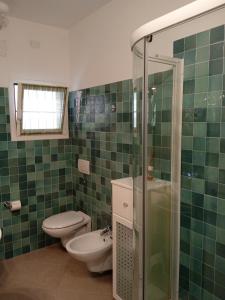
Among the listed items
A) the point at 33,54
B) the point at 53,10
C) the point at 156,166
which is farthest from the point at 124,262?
the point at 53,10

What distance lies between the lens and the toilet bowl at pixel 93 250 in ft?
6.70

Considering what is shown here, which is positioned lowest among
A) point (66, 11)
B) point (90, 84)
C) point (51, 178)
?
point (51, 178)

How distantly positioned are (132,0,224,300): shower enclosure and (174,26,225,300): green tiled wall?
0.17 ft

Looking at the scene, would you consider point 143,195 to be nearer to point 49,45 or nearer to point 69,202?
point 69,202

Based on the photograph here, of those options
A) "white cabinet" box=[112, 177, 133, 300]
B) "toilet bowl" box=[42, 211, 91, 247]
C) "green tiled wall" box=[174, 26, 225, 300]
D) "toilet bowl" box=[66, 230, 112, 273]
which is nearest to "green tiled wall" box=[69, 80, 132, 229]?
"toilet bowl" box=[42, 211, 91, 247]

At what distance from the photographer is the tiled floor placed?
6.79 ft

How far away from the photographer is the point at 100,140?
2.53 metres

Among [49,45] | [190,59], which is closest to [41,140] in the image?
[49,45]

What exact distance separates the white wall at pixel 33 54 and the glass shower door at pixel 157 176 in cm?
Result: 171

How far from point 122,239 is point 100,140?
40.5 inches

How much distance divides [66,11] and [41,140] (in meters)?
1.38

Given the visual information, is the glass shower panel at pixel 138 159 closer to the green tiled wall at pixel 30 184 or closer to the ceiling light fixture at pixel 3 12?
the ceiling light fixture at pixel 3 12

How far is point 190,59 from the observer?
1.42 metres

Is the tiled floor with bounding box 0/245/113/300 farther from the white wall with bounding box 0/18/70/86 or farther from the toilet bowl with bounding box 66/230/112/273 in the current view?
A: the white wall with bounding box 0/18/70/86
